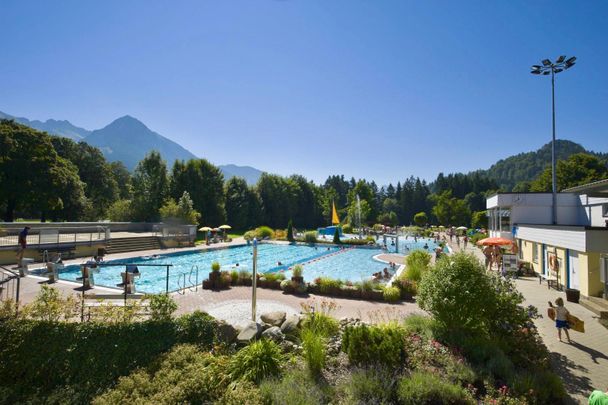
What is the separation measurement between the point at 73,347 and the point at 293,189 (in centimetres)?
5570

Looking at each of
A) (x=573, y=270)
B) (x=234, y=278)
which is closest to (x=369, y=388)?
(x=234, y=278)

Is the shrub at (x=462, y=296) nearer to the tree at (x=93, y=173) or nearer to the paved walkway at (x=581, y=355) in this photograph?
the paved walkway at (x=581, y=355)

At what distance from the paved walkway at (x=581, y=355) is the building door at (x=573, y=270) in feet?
7.35

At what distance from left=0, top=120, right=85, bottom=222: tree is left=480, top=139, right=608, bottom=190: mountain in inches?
5513

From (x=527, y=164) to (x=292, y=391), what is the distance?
18201 centimetres

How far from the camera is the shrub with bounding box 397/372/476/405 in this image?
4.95 meters

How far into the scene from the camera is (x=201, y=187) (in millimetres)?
42875

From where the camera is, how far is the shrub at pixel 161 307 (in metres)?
6.90

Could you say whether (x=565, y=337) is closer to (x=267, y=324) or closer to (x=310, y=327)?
(x=310, y=327)

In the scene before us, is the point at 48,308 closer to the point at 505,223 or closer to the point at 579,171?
the point at 505,223

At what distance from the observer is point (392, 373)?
5633 millimetres

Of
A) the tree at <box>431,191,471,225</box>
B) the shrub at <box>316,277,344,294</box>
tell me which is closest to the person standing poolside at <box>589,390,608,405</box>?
the shrub at <box>316,277,344,294</box>

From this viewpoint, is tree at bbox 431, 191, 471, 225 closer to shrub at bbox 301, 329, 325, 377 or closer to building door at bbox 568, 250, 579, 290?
building door at bbox 568, 250, 579, 290

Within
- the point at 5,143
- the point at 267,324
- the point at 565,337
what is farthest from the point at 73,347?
the point at 5,143
